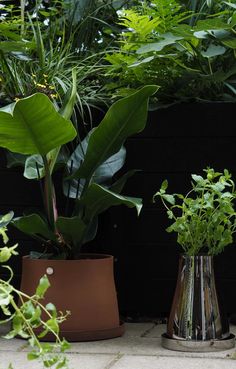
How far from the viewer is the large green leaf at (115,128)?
241 cm

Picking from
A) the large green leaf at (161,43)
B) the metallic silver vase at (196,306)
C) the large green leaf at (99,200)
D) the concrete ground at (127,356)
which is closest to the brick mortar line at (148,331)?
the concrete ground at (127,356)

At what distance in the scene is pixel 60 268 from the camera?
251cm

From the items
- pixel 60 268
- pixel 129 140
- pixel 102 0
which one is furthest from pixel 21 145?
pixel 102 0

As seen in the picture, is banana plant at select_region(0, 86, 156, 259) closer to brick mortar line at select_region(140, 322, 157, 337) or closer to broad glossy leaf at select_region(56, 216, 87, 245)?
broad glossy leaf at select_region(56, 216, 87, 245)

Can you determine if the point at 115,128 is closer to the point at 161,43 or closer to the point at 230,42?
the point at 161,43

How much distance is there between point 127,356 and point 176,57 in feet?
3.97

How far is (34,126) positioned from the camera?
229 centimetres

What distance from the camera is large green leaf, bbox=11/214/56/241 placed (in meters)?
2.47

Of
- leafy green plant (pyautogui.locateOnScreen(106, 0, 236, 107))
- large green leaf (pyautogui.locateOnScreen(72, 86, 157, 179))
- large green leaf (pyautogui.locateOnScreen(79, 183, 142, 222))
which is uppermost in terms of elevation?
leafy green plant (pyautogui.locateOnScreen(106, 0, 236, 107))

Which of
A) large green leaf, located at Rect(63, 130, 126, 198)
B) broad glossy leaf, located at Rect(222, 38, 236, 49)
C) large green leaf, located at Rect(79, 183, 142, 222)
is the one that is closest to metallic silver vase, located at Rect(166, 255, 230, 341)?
large green leaf, located at Rect(79, 183, 142, 222)

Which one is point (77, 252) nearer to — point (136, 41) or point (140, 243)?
point (140, 243)

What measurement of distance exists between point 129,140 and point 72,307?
77 cm

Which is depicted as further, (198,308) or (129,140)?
(129,140)

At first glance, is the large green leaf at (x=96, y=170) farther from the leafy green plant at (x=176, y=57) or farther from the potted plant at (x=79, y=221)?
the leafy green plant at (x=176, y=57)
